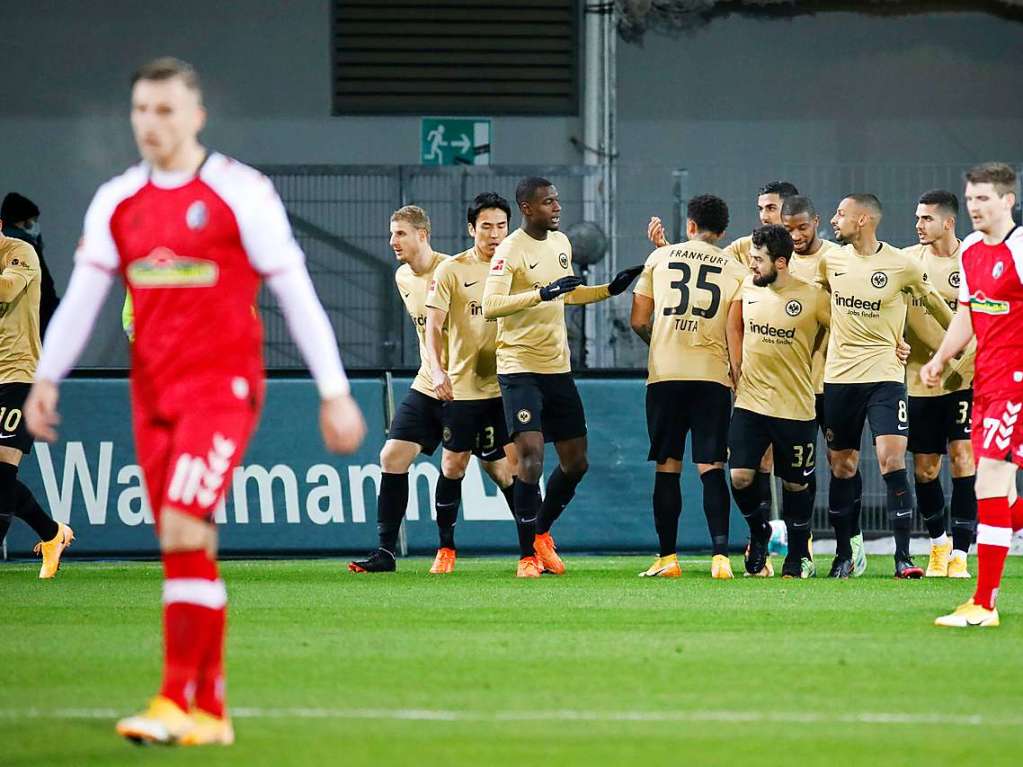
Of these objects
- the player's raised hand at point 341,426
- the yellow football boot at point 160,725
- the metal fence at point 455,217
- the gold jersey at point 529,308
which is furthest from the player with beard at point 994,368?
the metal fence at point 455,217

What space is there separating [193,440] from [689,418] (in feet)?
21.1

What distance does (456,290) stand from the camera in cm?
1145

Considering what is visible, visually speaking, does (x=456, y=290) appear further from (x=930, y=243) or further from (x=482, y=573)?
(x=930, y=243)

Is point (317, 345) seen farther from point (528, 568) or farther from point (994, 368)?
point (528, 568)

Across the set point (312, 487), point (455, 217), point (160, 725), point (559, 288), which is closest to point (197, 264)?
point (160, 725)

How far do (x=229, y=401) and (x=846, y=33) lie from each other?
1616cm

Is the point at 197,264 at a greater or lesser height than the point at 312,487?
greater

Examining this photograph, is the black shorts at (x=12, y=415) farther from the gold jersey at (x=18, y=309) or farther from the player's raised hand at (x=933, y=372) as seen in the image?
the player's raised hand at (x=933, y=372)

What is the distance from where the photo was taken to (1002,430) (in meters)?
7.75

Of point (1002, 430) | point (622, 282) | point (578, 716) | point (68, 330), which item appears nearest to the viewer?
point (68, 330)

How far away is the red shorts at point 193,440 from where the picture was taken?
4.96 m

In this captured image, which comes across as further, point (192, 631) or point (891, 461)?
point (891, 461)

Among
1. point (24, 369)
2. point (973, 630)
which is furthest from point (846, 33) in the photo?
point (973, 630)

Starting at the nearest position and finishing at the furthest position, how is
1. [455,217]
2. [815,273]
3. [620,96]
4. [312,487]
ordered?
1. [815,273]
2. [312,487]
3. [455,217]
4. [620,96]
